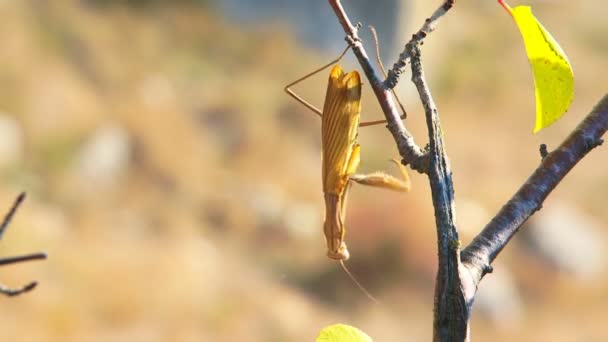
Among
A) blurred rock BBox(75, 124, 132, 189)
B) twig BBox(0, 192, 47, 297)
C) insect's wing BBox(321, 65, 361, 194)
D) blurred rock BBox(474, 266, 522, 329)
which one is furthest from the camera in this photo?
blurred rock BBox(75, 124, 132, 189)

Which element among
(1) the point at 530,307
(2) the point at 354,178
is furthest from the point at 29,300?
(2) the point at 354,178

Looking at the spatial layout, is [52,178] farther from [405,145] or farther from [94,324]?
[405,145]

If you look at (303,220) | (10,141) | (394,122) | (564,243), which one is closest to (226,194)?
(303,220)

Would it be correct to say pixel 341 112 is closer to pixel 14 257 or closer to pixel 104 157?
pixel 14 257

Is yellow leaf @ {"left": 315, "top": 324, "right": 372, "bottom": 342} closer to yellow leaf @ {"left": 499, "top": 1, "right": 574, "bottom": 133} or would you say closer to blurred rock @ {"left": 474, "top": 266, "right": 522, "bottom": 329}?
yellow leaf @ {"left": 499, "top": 1, "right": 574, "bottom": 133}

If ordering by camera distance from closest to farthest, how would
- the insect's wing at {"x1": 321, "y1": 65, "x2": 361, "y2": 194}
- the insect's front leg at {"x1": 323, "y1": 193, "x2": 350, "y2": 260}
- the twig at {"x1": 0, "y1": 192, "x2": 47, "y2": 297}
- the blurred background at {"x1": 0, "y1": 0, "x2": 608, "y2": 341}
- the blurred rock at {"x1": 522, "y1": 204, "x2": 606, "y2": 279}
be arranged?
1. the twig at {"x1": 0, "y1": 192, "x2": 47, "y2": 297}
2. the insect's wing at {"x1": 321, "y1": 65, "x2": 361, "y2": 194}
3. the insect's front leg at {"x1": 323, "y1": 193, "x2": 350, "y2": 260}
4. the blurred background at {"x1": 0, "y1": 0, "x2": 608, "y2": 341}
5. the blurred rock at {"x1": 522, "y1": 204, "x2": 606, "y2": 279}

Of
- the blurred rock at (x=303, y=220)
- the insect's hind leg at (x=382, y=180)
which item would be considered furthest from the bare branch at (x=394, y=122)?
the blurred rock at (x=303, y=220)

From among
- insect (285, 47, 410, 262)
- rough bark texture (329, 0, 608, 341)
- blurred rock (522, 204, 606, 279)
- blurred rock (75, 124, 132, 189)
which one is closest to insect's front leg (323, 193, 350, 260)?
insect (285, 47, 410, 262)
